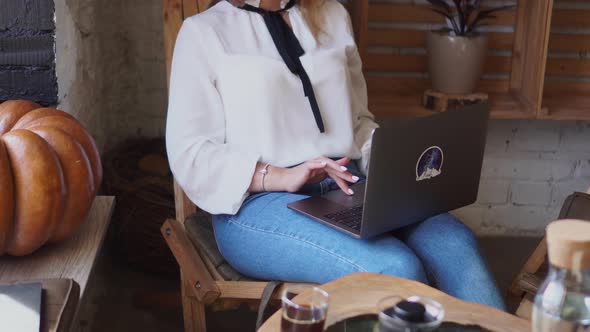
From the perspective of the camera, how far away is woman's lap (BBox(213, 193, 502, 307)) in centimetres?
155

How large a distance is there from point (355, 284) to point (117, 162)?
1.50m

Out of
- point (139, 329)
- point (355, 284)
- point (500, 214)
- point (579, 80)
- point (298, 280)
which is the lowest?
point (139, 329)

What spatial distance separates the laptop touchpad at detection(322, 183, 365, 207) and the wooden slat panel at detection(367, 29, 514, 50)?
0.97 metres

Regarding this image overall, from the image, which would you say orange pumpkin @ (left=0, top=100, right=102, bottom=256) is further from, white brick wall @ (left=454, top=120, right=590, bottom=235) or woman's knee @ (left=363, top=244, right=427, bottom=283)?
white brick wall @ (left=454, top=120, right=590, bottom=235)

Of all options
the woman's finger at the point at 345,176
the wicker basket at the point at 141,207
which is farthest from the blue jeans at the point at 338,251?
the wicker basket at the point at 141,207

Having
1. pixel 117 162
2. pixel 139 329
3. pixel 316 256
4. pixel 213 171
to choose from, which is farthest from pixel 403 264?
pixel 117 162

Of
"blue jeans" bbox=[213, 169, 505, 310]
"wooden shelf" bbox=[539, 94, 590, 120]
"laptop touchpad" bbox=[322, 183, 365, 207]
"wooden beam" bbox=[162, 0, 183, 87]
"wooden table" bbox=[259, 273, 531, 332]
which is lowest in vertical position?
"blue jeans" bbox=[213, 169, 505, 310]

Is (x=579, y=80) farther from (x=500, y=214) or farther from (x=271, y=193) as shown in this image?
(x=271, y=193)

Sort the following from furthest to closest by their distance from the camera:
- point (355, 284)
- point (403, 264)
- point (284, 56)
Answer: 1. point (284, 56)
2. point (403, 264)
3. point (355, 284)

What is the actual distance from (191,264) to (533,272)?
89 cm

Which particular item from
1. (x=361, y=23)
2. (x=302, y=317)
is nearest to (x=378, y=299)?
(x=302, y=317)

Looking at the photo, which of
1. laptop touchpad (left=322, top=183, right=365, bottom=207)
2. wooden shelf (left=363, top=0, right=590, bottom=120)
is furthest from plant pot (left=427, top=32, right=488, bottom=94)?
laptop touchpad (left=322, top=183, right=365, bottom=207)

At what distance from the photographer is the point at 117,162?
2623 mm

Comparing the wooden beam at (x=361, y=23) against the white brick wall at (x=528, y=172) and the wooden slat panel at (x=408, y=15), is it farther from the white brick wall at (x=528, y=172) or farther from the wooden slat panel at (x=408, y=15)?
the white brick wall at (x=528, y=172)
